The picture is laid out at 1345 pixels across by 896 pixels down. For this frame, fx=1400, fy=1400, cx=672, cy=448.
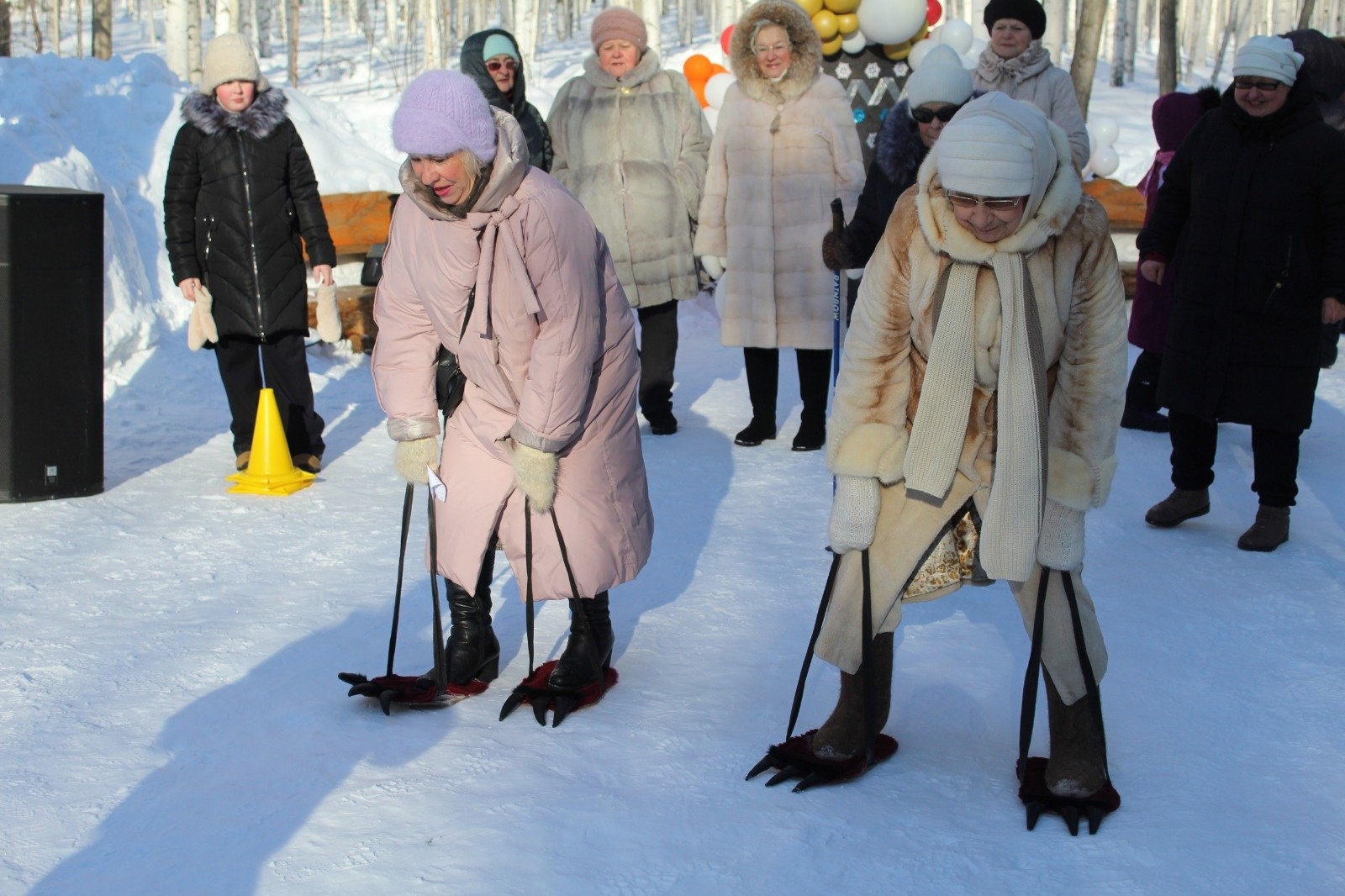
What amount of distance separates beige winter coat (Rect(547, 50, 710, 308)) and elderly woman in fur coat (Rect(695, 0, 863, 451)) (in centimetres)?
14

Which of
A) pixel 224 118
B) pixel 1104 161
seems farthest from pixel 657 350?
pixel 1104 161

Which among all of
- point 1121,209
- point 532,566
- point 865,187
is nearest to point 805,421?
point 865,187

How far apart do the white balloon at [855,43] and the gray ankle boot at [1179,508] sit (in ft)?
25.1

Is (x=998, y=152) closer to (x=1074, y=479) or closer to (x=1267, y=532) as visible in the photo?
(x=1074, y=479)

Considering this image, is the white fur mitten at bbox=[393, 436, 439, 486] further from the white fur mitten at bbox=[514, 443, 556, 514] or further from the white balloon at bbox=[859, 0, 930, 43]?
the white balloon at bbox=[859, 0, 930, 43]

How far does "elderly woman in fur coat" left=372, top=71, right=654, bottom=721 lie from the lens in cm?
324

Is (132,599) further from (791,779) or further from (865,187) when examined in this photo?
(865,187)

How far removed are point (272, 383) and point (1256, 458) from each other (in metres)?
4.06

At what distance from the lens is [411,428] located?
3.48 metres

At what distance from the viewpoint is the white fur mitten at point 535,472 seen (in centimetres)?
338

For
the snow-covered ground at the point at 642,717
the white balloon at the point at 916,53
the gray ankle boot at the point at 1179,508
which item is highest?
the white balloon at the point at 916,53

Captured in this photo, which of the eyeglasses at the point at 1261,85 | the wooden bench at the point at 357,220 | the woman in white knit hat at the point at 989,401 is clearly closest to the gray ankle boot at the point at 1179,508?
the eyeglasses at the point at 1261,85

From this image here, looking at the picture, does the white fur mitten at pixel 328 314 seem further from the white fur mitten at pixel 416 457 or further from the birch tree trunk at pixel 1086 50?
the birch tree trunk at pixel 1086 50

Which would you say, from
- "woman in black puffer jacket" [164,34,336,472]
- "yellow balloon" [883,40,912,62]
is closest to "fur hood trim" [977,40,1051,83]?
"woman in black puffer jacket" [164,34,336,472]
